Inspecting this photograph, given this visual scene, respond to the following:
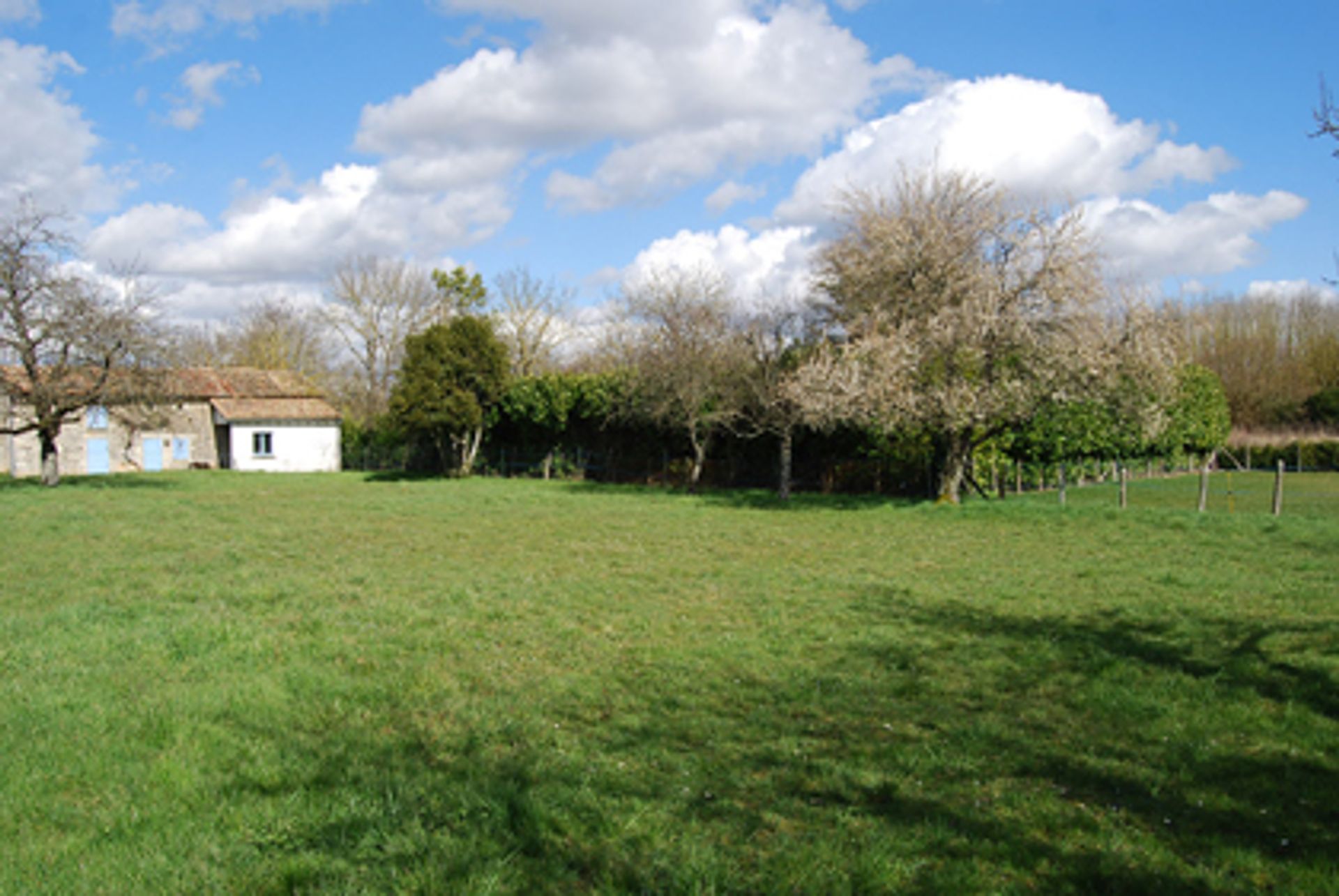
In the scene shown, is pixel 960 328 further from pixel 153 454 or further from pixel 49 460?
pixel 153 454

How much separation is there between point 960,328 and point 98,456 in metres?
41.1

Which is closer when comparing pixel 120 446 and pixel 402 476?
pixel 402 476

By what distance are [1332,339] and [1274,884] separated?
184 ft

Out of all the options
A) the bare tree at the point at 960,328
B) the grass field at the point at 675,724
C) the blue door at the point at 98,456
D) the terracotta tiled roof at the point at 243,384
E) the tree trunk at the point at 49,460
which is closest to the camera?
the grass field at the point at 675,724

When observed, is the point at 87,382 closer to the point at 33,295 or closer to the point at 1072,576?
the point at 33,295

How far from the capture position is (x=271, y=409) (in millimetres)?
44625

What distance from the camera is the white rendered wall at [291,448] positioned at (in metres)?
44.2

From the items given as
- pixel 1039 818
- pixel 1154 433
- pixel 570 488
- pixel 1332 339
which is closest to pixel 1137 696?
pixel 1039 818

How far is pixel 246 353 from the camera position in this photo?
190ft

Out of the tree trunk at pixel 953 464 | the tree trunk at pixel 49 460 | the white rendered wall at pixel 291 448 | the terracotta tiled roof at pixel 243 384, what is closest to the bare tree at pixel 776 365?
the tree trunk at pixel 953 464

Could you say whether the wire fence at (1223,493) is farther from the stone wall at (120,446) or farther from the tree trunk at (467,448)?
the stone wall at (120,446)

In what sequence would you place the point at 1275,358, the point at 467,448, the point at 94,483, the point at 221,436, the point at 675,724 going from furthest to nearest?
the point at 1275,358 → the point at 221,436 → the point at 467,448 → the point at 94,483 → the point at 675,724

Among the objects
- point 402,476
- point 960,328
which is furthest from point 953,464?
point 402,476

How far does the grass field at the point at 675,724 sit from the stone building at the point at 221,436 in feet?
111
